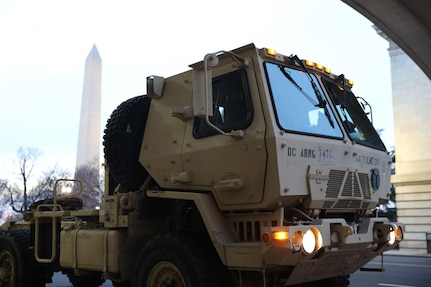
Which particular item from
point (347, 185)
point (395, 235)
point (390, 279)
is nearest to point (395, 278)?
point (390, 279)

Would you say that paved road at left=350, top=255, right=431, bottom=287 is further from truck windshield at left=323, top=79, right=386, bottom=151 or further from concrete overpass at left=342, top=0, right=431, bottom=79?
concrete overpass at left=342, top=0, right=431, bottom=79

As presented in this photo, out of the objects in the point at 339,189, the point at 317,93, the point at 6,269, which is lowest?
the point at 6,269

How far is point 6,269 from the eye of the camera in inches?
306

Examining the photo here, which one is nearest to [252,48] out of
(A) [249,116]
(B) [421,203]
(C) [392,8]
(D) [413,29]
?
(A) [249,116]

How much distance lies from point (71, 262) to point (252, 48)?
3.76 m

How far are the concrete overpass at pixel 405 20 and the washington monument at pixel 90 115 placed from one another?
143ft

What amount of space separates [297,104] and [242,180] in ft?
3.31

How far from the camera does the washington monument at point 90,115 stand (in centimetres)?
5622

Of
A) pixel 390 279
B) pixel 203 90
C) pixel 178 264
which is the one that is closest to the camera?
pixel 203 90

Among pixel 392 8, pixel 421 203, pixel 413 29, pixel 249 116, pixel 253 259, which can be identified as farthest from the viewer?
pixel 421 203

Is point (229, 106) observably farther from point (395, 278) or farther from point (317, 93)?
point (395, 278)

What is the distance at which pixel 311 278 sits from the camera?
16.1 feet

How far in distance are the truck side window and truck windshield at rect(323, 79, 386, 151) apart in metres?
1.22

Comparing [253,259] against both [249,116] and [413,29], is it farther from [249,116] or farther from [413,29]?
[413,29]
